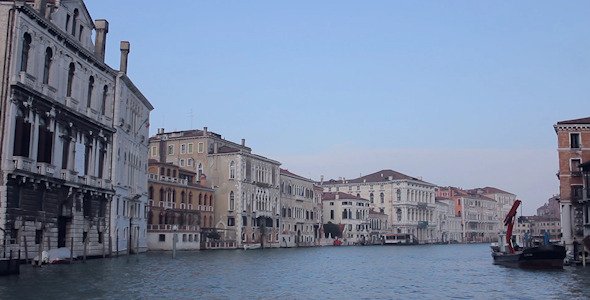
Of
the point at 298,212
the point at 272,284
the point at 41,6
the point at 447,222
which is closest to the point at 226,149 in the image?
the point at 298,212

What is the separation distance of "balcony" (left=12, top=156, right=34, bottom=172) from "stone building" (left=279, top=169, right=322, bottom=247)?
53.3 m

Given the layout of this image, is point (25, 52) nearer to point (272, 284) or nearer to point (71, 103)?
point (71, 103)

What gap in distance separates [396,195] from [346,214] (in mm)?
17993

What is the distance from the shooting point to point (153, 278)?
2627 cm

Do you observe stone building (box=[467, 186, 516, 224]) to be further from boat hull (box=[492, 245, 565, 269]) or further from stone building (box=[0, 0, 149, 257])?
stone building (box=[0, 0, 149, 257])

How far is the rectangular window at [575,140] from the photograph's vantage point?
47469 millimetres

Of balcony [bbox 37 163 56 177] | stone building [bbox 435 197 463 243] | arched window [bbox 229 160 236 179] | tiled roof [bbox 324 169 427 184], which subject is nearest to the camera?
balcony [bbox 37 163 56 177]

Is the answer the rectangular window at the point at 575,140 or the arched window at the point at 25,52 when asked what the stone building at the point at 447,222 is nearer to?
the rectangular window at the point at 575,140

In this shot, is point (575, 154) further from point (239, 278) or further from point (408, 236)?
point (408, 236)

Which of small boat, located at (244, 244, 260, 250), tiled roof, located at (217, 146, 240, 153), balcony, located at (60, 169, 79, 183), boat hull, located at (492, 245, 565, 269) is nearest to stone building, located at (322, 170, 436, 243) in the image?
small boat, located at (244, 244, 260, 250)

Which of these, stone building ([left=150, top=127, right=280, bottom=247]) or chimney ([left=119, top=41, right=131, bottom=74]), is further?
stone building ([left=150, top=127, right=280, bottom=247])

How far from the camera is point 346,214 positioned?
104 meters

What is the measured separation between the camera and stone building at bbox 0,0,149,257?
27.6 metres

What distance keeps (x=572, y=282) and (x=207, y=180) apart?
166 ft
